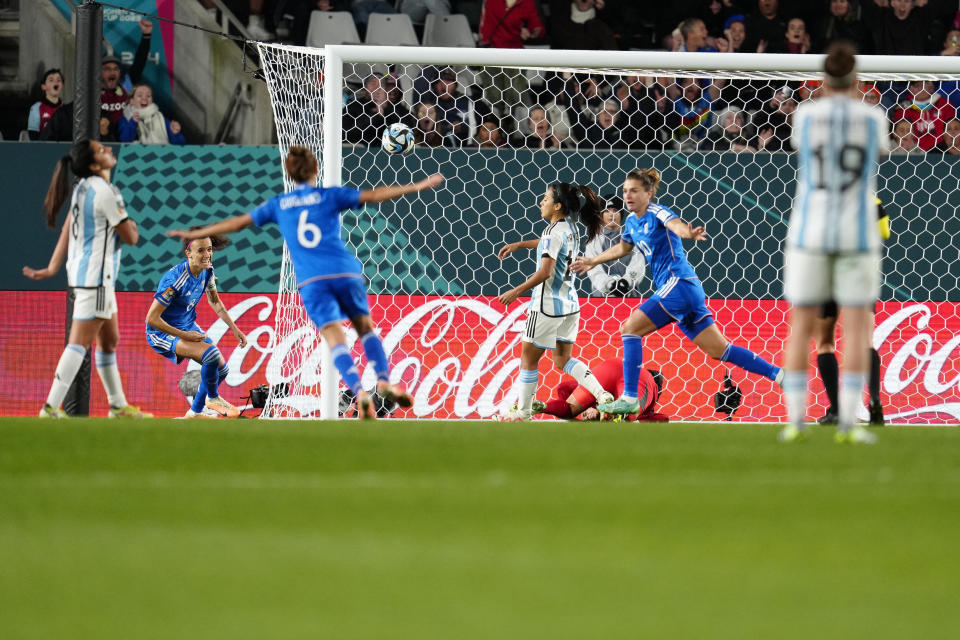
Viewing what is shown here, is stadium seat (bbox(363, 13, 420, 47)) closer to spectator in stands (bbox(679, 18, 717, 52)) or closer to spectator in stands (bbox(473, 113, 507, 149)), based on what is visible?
spectator in stands (bbox(473, 113, 507, 149))

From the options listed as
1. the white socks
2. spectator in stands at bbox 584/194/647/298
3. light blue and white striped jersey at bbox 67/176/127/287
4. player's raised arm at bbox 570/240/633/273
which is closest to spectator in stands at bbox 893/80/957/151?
spectator in stands at bbox 584/194/647/298

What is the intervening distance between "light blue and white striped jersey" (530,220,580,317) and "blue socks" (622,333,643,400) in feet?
2.41

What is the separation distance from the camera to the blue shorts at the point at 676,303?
945cm

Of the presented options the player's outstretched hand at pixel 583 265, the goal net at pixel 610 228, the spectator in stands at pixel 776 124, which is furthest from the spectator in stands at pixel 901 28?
the player's outstretched hand at pixel 583 265

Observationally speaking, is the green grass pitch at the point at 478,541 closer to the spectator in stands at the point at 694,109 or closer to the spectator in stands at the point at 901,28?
the spectator in stands at the point at 694,109

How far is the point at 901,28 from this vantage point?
14.3 meters

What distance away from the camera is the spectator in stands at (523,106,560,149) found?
12398mm

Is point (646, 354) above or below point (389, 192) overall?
below

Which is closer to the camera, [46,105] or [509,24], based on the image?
[46,105]

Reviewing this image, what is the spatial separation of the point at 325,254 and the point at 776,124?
5758 mm

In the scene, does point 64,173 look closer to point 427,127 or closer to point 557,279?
point 557,279

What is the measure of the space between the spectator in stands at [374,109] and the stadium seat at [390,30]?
6.90ft

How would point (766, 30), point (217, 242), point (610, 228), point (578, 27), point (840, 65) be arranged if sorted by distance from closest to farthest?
point (840, 65) < point (217, 242) < point (610, 228) < point (766, 30) < point (578, 27)

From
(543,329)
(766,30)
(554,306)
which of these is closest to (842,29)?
(766,30)
